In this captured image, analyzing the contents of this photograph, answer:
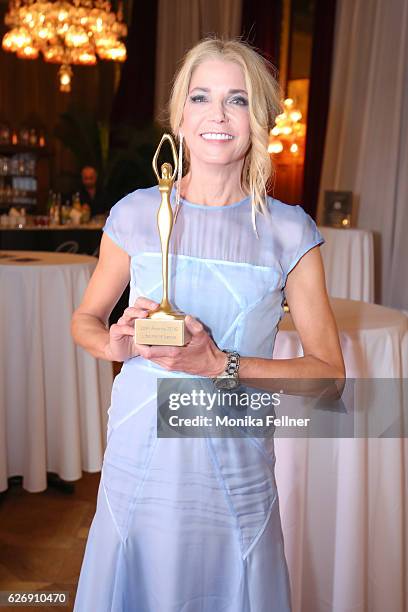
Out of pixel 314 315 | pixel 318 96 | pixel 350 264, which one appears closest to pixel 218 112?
pixel 314 315

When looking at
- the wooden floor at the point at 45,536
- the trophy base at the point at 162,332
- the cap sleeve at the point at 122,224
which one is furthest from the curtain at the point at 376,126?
the trophy base at the point at 162,332

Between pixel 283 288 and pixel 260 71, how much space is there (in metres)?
0.47

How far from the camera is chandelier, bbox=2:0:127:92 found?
756 cm

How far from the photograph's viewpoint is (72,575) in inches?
125

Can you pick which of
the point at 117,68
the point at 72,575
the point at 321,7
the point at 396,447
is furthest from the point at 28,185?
the point at 396,447

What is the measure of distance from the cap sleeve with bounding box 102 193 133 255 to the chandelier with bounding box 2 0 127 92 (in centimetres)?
653

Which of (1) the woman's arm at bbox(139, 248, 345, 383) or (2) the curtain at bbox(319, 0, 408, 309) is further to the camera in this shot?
(2) the curtain at bbox(319, 0, 408, 309)

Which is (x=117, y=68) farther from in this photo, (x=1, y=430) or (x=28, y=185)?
(x=1, y=430)

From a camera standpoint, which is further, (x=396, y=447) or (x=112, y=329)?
(x=396, y=447)

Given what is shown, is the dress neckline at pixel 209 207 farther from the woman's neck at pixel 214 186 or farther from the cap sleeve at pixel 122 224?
the cap sleeve at pixel 122 224

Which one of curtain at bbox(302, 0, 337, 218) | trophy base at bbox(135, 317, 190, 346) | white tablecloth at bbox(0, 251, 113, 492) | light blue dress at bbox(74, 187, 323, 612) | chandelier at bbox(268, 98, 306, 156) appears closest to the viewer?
trophy base at bbox(135, 317, 190, 346)

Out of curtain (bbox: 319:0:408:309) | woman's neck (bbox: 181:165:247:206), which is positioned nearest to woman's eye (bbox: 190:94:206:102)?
woman's neck (bbox: 181:165:247:206)

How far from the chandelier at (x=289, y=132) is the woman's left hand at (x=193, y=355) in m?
7.44
